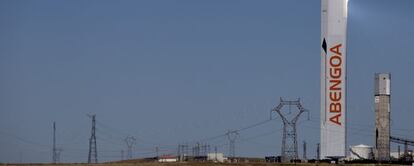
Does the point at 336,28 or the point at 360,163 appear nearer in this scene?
the point at 336,28

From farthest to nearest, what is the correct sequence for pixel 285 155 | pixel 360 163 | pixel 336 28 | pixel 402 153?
pixel 402 153 < pixel 285 155 < pixel 360 163 < pixel 336 28

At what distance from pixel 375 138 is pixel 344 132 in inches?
1322

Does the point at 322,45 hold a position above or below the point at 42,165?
above

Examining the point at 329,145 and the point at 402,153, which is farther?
the point at 402,153

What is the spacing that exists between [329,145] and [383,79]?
2868cm

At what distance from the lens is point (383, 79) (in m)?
161

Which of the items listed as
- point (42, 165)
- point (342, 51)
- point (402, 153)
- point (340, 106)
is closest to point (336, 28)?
point (342, 51)

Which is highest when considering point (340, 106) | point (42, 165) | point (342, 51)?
point (342, 51)

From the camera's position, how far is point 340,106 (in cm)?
13562

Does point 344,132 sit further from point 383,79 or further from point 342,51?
point 383,79

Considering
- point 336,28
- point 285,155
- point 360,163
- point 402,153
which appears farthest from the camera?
point 402,153

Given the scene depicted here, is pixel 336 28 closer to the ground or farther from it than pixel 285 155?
farther from it

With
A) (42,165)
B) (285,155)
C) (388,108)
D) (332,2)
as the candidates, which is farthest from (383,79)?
(42,165)

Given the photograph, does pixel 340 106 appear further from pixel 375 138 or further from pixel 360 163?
pixel 375 138
